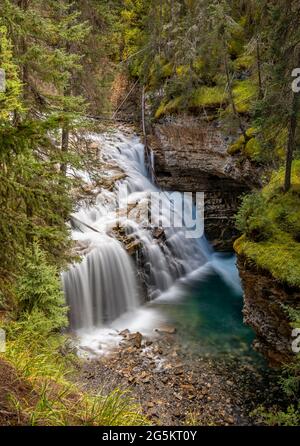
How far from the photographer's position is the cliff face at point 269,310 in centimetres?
732

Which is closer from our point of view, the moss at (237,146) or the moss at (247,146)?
the moss at (247,146)

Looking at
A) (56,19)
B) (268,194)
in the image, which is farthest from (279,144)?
(56,19)

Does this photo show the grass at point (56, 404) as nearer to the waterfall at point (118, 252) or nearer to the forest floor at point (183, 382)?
the forest floor at point (183, 382)

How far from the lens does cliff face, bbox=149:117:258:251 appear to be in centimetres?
1517

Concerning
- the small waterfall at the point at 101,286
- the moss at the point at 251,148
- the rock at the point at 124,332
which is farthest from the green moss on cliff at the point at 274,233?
the small waterfall at the point at 101,286

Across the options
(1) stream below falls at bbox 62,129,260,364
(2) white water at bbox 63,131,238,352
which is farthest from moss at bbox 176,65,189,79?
(1) stream below falls at bbox 62,129,260,364

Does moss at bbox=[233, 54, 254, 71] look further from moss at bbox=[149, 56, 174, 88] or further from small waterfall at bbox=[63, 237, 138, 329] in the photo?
small waterfall at bbox=[63, 237, 138, 329]

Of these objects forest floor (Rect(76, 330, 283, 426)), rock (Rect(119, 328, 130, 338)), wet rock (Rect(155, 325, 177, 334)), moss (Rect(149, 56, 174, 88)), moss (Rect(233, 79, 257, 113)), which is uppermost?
moss (Rect(149, 56, 174, 88))

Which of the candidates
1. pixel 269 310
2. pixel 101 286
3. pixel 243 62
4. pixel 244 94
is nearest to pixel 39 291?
pixel 269 310

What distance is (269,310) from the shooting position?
7840 mm

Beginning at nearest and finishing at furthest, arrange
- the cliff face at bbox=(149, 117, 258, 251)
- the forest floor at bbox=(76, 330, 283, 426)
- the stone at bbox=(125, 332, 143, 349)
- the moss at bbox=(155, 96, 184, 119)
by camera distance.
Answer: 1. the forest floor at bbox=(76, 330, 283, 426)
2. the stone at bbox=(125, 332, 143, 349)
3. the cliff face at bbox=(149, 117, 258, 251)
4. the moss at bbox=(155, 96, 184, 119)

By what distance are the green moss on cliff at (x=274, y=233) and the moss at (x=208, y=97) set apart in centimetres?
695

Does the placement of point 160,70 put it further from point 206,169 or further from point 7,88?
point 7,88
